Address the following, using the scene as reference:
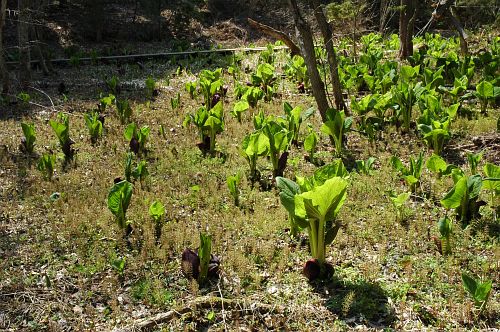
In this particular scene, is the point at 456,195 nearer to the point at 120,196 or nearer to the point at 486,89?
the point at 120,196

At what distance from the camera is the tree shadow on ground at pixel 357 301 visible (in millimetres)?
3537

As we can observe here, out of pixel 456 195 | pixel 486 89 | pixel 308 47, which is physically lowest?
pixel 456 195

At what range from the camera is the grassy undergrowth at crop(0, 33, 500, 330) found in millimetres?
3645

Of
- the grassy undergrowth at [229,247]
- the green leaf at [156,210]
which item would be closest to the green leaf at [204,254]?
the grassy undergrowth at [229,247]

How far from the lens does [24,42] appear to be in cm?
1031

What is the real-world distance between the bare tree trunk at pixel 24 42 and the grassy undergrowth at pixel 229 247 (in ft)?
13.3

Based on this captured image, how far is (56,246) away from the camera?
4586 mm

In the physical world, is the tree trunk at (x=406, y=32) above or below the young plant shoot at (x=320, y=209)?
above

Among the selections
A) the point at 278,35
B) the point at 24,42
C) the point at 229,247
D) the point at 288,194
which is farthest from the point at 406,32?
Result: the point at 288,194

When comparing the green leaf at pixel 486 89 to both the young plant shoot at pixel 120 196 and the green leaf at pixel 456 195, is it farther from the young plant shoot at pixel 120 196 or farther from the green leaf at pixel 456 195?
the young plant shoot at pixel 120 196

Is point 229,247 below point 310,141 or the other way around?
below

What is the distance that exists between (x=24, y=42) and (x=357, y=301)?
9.26m

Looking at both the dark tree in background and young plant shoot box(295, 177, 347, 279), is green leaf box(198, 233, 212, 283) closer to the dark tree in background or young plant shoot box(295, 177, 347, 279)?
young plant shoot box(295, 177, 347, 279)

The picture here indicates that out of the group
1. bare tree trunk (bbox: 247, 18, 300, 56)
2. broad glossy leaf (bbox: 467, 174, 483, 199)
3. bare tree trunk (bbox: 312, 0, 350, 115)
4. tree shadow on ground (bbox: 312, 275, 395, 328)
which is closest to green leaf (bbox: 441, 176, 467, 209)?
broad glossy leaf (bbox: 467, 174, 483, 199)
